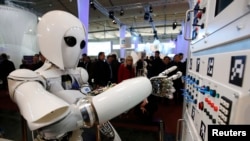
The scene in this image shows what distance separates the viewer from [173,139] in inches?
119

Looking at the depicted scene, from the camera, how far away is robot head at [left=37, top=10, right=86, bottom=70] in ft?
3.76

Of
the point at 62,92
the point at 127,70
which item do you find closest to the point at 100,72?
the point at 127,70

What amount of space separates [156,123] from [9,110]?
13.8 ft

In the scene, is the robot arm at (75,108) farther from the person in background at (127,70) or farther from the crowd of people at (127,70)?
the person in background at (127,70)

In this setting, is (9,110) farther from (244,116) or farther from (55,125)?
(244,116)

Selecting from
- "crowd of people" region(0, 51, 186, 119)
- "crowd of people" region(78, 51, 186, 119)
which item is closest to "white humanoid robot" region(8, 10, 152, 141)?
"crowd of people" region(0, 51, 186, 119)

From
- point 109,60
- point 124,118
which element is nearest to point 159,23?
point 109,60

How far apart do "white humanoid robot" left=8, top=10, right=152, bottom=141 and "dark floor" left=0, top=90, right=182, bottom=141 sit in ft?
4.74

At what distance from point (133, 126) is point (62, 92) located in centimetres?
268

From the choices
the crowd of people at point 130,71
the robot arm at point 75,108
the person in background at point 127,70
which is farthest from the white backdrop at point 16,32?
the robot arm at point 75,108

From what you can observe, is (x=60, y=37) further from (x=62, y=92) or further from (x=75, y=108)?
(x=75, y=108)

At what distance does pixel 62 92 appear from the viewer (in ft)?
3.84

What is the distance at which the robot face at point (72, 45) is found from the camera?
1.16m

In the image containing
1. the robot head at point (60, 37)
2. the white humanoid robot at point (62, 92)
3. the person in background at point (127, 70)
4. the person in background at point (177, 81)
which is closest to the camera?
the white humanoid robot at point (62, 92)
